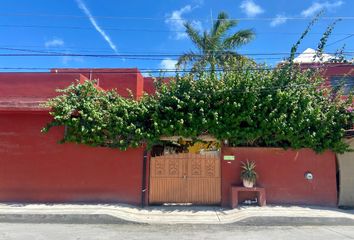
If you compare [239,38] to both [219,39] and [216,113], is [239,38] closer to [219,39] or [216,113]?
[219,39]

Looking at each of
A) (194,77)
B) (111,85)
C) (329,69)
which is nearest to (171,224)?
(194,77)

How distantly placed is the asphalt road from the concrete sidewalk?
1.21 ft

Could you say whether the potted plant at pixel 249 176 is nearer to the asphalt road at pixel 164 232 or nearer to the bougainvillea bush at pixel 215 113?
the bougainvillea bush at pixel 215 113

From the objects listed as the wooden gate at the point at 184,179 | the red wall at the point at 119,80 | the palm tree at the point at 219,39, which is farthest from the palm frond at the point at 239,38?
the wooden gate at the point at 184,179

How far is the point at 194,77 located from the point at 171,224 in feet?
17.8

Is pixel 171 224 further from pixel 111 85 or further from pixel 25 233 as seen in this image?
pixel 111 85

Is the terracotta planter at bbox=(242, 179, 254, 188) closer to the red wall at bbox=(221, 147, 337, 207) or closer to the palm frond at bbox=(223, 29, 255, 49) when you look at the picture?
the red wall at bbox=(221, 147, 337, 207)

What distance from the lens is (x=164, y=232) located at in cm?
932

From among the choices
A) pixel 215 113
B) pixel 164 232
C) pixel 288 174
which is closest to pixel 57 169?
pixel 164 232

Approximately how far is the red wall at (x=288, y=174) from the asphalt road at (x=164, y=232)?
2427mm

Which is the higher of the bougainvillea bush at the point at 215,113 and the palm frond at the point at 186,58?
the palm frond at the point at 186,58

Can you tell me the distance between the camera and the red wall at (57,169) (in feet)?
41.2

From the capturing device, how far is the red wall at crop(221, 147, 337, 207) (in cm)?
1257

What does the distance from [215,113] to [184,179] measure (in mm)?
2818
